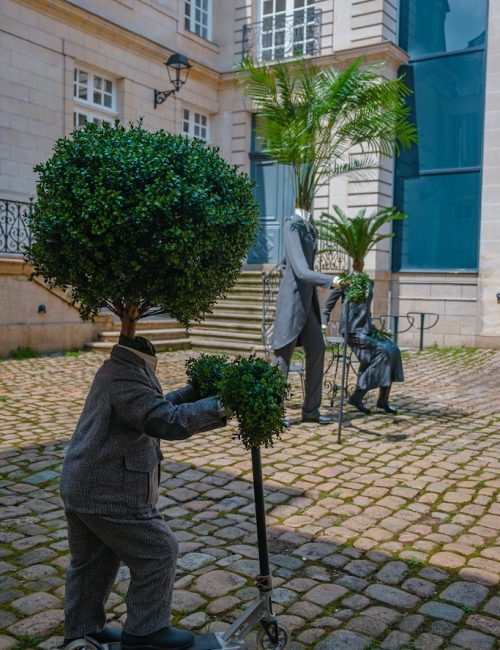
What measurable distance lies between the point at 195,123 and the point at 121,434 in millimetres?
16241

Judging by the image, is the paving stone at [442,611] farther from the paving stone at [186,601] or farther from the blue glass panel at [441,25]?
the blue glass panel at [441,25]

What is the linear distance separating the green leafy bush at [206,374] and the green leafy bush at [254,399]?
5.5 inches

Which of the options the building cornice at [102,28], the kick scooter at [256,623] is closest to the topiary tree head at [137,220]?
the kick scooter at [256,623]

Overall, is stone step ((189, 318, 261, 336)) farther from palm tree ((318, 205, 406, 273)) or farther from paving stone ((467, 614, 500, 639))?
paving stone ((467, 614, 500, 639))

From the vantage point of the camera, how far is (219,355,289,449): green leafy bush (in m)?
2.21

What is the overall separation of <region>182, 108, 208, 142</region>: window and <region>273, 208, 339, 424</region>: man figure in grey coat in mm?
11119

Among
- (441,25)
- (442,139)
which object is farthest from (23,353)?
(441,25)

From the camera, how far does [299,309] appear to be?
6.48 metres

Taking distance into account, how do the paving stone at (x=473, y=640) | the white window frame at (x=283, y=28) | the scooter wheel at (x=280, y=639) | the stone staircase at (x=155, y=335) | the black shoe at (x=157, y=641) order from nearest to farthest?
the black shoe at (x=157, y=641), the scooter wheel at (x=280, y=639), the paving stone at (x=473, y=640), the stone staircase at (x=155, y=335), the white window frame at (x=283, y=28)

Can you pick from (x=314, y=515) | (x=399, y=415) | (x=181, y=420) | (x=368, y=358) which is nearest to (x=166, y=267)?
(x=181, y=420)

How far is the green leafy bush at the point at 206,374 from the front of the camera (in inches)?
96.3

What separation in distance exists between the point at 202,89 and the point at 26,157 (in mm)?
5870

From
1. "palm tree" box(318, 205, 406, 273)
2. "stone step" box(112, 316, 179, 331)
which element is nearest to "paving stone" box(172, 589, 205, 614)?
"stone step" box(112, 316, 179, 331)

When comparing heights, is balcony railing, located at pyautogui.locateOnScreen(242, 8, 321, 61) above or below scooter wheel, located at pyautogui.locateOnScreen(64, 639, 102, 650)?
above
